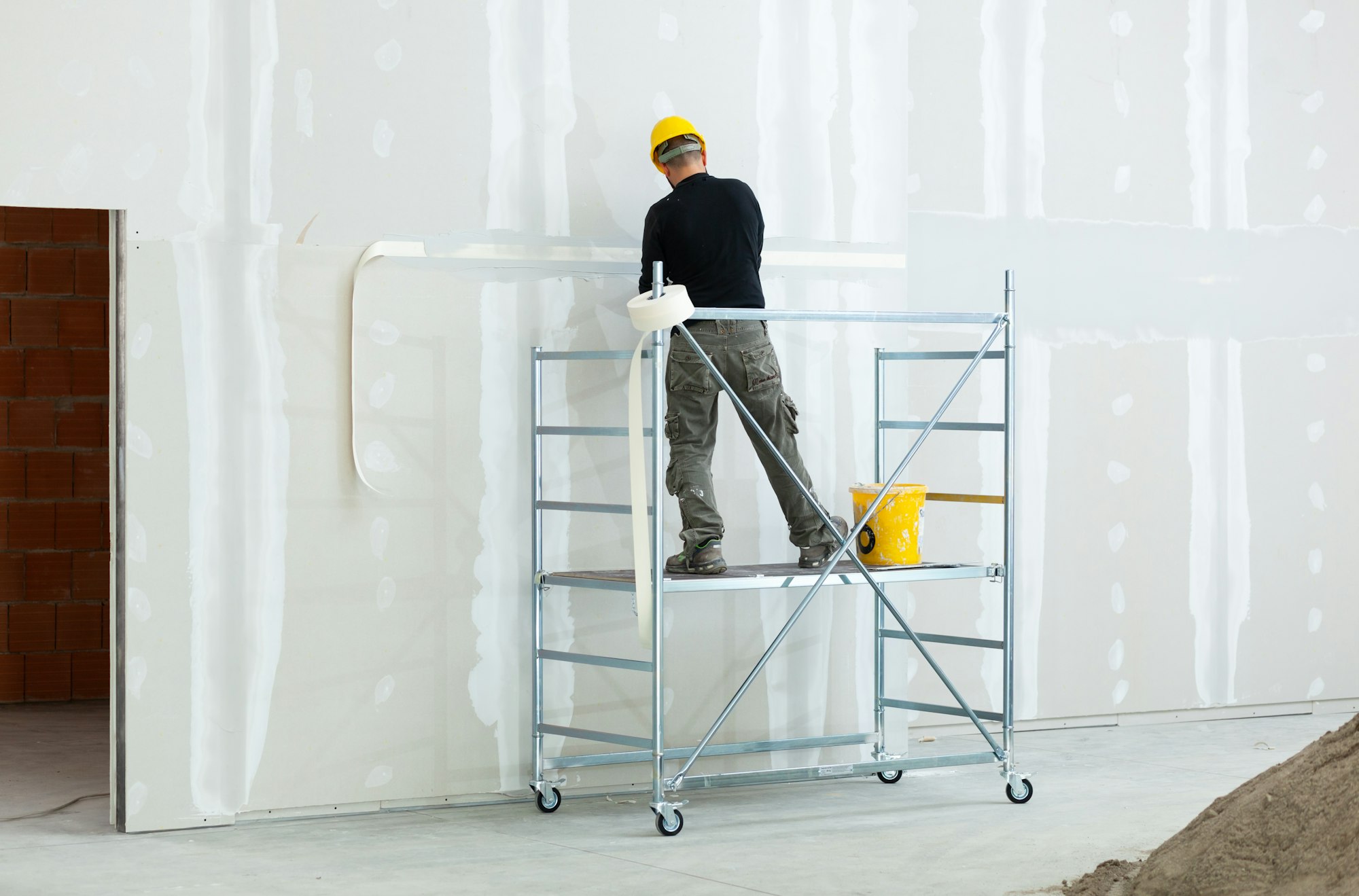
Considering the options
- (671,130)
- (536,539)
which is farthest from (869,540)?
(671,130)

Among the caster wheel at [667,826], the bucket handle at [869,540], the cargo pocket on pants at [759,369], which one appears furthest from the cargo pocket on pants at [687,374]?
the caster wheel at [667,826]

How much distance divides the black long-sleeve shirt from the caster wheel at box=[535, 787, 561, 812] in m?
1.71

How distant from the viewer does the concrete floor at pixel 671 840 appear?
4.20 metres

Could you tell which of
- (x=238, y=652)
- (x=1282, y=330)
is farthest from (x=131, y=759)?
(x=1282, y=330)

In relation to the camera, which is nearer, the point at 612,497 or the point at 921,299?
the point at 612,497

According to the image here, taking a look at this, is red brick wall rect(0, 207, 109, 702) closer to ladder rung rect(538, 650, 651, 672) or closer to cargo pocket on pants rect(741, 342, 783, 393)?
ladder rung rect(538, 650, 651, 672)

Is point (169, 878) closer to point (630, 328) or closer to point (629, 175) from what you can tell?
point (630, 328)

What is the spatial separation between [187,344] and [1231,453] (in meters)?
4.67

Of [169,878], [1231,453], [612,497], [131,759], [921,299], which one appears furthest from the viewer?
[1231,453]

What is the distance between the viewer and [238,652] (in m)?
4.86

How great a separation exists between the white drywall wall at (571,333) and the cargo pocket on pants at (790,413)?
514 millimetres

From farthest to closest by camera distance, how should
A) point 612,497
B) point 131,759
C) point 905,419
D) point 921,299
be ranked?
point 921,299 < point 905,419 < point 612,497 < point 131,759

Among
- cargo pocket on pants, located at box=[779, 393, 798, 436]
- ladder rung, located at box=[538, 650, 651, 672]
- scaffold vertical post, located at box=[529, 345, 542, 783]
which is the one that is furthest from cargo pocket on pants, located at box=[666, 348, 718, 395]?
ladder rung, located at box=[538, 650, 651, 672]

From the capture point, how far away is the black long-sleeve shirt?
5051mm
